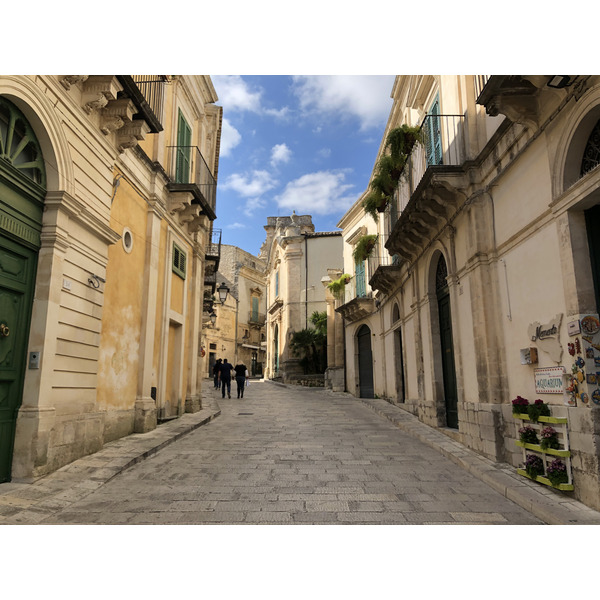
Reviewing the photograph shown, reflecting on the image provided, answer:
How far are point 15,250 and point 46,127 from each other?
62.1 inches

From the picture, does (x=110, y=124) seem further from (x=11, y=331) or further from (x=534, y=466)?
(x=534, y=466)

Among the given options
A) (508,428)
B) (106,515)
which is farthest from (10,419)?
(508,428)

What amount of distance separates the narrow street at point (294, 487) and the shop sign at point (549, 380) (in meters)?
1.35

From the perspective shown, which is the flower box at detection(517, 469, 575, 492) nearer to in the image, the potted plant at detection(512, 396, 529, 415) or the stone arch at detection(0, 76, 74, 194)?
the potted plant at detection(512, 396, 529, 415)

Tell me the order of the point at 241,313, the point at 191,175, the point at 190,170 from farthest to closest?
1. the point at 241,313
2. the point at 191,175
3. the point at 190,170

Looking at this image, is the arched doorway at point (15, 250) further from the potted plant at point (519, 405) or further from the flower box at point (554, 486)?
the potted plant at point (519, 405)

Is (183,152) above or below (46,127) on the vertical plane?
above

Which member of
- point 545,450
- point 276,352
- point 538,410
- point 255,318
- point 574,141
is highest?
point 255,318

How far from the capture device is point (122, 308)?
8.55 meters

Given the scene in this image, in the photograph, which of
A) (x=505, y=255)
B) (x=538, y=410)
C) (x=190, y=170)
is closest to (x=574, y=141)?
(x=505, y=255)

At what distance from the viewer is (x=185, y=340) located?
12.9m

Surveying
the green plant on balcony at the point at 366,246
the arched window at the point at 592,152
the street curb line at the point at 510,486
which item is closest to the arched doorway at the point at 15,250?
the street curb line at the point at 510,486

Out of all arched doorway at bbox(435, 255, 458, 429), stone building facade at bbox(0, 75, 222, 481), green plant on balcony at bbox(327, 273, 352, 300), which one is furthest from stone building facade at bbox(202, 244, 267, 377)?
arched doorway at bbox(435, 255, 458, 429)

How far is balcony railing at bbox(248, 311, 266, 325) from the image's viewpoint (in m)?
44.2
